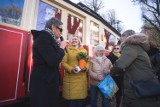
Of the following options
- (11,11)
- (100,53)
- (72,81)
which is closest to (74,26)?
(100,53)

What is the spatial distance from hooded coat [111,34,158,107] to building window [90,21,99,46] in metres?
3.56

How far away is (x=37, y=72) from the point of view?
2238 millimetres

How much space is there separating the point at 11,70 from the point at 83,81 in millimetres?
1353

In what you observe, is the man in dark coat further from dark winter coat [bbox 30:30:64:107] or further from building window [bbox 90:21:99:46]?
building window [bbox 90:21:99:46]

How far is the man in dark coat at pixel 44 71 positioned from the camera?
2.21 metres

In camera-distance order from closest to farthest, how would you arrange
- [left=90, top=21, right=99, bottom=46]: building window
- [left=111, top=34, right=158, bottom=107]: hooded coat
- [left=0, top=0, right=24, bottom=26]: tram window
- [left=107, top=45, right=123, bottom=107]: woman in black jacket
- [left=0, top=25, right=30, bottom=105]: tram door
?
[left=111, top=34, right=158, bottom=107]: hooded coat, [left=0, top=25, right=30, bottom=105]: tram door, [left=0, top=0, right=24, bottom=26]: tram window, [left=107, top=45, right=123, bottom=107]: woman in black jacket, [left=90, top=21, right=99, bottom=46]: building window

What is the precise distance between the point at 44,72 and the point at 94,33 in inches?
163

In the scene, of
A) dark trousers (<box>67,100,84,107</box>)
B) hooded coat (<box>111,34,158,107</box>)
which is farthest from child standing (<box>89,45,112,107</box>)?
hooded coat (<box>111,34,158,107</box>)

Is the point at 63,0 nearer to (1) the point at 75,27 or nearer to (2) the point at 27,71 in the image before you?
(1) the point at 75,27

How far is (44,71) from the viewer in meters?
2.27

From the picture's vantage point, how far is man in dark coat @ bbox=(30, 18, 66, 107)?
7.25 ft

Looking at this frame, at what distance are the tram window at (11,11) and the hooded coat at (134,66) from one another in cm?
218

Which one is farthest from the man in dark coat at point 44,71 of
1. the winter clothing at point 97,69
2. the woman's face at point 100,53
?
the woman's face at point 100,53

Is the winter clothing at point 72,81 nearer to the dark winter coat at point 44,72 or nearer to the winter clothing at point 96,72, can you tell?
the winter clothing at point 96,72
